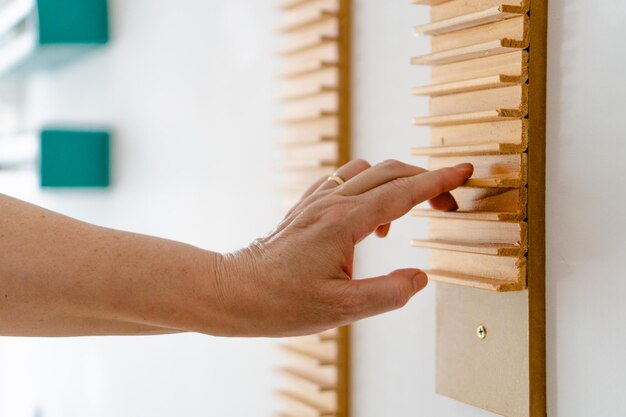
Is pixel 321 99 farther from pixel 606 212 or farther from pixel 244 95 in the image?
pixel 606 212

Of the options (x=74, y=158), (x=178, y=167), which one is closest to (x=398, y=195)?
(x=178, y=167)

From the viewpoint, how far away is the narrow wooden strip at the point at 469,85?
0.80 m

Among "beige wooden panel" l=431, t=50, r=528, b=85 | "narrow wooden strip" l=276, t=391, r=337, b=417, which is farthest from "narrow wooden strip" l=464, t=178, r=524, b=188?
"narrow wooden strip" l=276, t=391, r=337, b=417

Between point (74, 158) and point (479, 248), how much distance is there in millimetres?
1523

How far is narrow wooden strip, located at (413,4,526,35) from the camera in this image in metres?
0.80

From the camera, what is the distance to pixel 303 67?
1.19 m

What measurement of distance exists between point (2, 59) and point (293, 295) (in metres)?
2.02

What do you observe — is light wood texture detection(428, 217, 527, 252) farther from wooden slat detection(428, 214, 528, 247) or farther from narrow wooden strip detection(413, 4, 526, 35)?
narrow wooden strip detection(413, 4, 526, 35)

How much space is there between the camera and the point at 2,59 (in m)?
2.49

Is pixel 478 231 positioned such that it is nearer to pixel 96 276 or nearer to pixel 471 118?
pixel 471 118

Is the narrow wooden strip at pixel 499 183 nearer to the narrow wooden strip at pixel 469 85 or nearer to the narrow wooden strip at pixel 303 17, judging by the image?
the narrow wooden strip at pixel 469 85

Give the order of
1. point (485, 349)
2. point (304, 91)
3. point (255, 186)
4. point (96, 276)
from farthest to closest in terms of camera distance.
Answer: point (255, 186), point (304, 91), point (485, 349), point (96, 276)

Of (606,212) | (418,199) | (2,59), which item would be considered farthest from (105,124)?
(606,212)

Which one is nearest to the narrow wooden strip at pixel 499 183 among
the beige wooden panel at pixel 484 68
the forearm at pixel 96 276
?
the beige wooden panel at pixel 484 68
